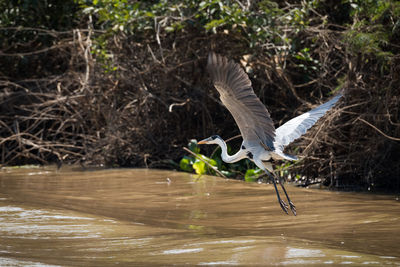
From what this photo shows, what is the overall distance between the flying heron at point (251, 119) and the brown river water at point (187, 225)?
1.66ft

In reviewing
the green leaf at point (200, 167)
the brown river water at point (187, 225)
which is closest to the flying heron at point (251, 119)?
the brown river water at point (187, 225)

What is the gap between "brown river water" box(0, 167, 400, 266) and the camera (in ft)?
11.1

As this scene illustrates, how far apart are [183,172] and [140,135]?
112cm

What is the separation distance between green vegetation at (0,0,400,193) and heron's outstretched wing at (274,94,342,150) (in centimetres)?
124

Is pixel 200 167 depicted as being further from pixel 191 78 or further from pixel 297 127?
pixel 297 127

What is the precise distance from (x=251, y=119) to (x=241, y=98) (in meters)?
0.42

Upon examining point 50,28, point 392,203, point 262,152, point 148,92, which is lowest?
point 392,203

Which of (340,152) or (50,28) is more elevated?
(50,28)

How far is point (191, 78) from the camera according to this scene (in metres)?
8.73

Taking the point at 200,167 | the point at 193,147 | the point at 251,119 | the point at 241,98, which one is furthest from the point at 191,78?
the point at 241,98

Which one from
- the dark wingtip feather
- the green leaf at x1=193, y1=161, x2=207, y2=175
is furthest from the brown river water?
the dark wingtip feather

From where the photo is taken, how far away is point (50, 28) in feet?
33.7

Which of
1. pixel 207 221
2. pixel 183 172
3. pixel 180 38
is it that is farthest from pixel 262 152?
pixel 180 38

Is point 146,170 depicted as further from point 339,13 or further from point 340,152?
point 339,13
